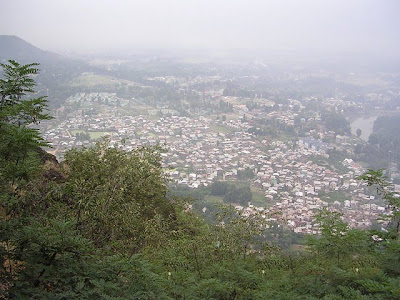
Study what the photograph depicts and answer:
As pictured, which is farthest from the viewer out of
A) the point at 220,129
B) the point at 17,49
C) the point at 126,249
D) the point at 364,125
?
the point at 17,49

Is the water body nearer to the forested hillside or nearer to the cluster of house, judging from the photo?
the cluster of house

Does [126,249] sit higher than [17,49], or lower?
lower

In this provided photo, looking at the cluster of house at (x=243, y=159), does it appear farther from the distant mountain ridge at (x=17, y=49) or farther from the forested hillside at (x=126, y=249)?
the distant mountain ridge at (x=17, y=49)

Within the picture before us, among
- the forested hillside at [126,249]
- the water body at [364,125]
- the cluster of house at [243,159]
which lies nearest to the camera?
the forested hillside at [126,249]

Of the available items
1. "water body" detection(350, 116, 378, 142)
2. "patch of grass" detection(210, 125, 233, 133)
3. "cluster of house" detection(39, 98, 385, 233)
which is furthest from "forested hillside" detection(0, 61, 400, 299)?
"water body" detection(350, 116, 378, 142)

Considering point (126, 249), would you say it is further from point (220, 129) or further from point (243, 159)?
point (220, 129)

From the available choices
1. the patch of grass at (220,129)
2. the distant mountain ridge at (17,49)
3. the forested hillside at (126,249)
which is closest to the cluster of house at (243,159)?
the patch of grass at (220,129)

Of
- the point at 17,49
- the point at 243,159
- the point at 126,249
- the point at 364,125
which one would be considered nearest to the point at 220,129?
the point at 243,159
